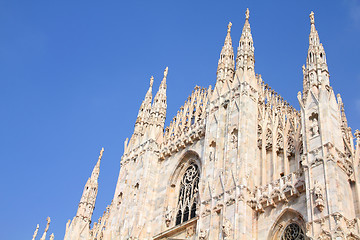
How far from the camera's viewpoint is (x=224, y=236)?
65.3 ft

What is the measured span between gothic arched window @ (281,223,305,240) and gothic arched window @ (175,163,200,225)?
592 centimetres

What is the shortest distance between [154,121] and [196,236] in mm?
9664

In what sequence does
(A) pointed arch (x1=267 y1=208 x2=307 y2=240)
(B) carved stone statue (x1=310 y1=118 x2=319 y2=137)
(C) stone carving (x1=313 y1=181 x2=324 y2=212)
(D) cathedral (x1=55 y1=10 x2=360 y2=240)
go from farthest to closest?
(B) carved stone statue (x1=310 y1=118 x2=319 y2=137), (A) pointed arch (x1=267 y1=208 x2=307 y2=240), (D) cathedral (x1=55 y1=10 x2=360 y2=240), (C) stone carving (x1=313 y1=181 x2=324 y2=212)

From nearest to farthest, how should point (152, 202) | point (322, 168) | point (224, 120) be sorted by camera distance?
point (322, 168) → point (224, 120) → point (152, 202)

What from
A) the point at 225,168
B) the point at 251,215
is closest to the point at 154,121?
the point at 225,168

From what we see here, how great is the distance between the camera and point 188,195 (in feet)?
84.1

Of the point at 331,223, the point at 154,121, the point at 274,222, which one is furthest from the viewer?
the point at 154,121

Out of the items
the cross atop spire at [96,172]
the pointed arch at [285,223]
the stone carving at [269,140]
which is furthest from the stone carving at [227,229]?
the cross atop spire at [96,172]

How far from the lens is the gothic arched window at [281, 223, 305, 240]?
1878 cm

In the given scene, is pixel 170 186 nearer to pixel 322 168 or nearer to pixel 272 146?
pixel 272 146

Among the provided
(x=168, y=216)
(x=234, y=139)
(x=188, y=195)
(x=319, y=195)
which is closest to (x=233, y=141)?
(x=234, y=139)

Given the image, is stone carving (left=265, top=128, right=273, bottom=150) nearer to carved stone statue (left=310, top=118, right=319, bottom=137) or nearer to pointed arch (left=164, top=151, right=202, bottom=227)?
carved stone statue (left=310, top=118, right=319, bottom=137)

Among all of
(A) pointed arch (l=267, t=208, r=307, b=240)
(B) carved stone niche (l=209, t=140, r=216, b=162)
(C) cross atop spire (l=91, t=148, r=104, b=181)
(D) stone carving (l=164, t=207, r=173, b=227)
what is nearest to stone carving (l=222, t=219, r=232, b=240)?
(A) pointed arch (l=267, t=208, r=307, b=240)

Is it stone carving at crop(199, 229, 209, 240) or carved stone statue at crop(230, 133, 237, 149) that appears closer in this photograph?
stone carving at crop(199, 229, 209, 240)
